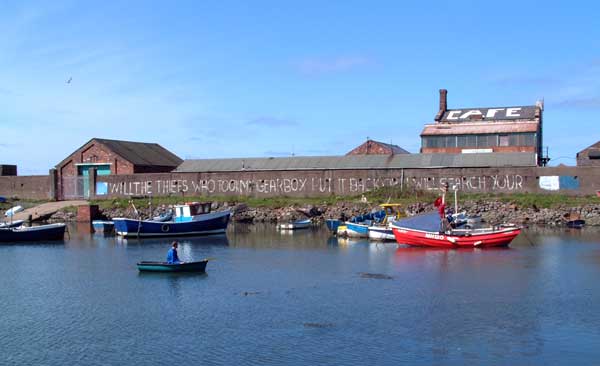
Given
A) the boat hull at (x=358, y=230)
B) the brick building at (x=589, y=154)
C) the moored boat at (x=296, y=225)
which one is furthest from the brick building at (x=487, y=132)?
the boat hull at (x=358, y=230)

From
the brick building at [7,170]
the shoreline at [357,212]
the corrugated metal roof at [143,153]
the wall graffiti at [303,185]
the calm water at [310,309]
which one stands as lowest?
the calm water at [310,309]

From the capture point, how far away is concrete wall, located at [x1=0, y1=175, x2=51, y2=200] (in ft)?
277

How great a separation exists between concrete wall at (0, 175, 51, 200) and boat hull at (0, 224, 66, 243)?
3202 centimetres

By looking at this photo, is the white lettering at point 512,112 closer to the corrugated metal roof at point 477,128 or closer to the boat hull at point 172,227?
the corrugated metal roof at point 477,128

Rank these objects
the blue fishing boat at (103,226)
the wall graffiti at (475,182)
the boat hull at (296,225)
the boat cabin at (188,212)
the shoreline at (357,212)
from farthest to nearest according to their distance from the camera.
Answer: the wall graffiti at (475,182) → the blue fishing boat at (103,226) → the boat hull at (296,225) → the shoreline at (357,212) → the boat cabin at (188,212)

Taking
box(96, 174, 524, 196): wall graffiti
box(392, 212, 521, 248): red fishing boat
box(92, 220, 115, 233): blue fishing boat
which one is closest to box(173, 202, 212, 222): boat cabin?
box(92, 220, 115, 233): blue fishing boat

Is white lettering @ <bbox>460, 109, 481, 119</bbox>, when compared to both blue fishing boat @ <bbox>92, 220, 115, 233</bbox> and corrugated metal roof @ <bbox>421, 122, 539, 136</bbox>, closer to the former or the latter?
corrugated metal roof @ <bbox>421, 122, 539, 136</bbox>

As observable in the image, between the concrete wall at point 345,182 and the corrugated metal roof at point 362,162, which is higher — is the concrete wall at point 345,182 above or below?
below

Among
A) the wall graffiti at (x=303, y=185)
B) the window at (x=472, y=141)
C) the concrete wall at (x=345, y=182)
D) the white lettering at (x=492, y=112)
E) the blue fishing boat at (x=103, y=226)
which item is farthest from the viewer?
the white lettering at (x=492, y=112)

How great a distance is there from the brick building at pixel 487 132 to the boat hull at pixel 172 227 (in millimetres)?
29756

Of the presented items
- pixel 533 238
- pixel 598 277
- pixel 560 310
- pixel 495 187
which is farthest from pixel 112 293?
pixel 495 187

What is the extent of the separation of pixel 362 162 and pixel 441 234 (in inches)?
1247

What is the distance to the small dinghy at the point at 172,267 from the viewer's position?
34500 mm

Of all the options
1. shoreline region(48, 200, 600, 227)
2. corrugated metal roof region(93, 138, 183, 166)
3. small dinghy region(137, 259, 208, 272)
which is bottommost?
small dinghy region(137, 259, 208, 272)
